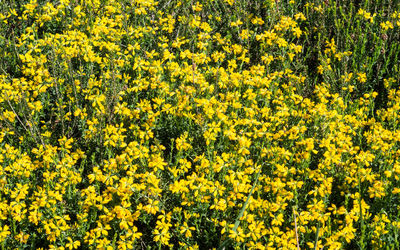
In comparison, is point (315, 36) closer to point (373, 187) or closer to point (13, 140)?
point (373, 187)

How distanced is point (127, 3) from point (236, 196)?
3365 mm

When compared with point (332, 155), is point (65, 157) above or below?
below

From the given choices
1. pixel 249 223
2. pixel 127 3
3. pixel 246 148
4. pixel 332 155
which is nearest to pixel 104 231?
pixel 249 223

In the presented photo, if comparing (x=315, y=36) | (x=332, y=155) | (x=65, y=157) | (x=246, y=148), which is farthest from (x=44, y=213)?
(x=315, y=36)

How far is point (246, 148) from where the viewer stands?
3.85 meters

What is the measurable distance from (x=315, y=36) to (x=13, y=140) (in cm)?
378

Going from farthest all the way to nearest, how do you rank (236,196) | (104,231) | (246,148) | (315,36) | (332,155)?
1. (315,36)
2. (246,148)
3. (332,155)
4. (236,196)
5. (104,231)

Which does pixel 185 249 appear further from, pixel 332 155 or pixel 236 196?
pixel 332 155

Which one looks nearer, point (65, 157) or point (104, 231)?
point (104, 231)

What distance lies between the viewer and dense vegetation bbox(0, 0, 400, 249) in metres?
3.28

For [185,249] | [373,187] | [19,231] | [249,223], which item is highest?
[373,187]

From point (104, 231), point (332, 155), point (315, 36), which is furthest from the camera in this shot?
point (315, 36)

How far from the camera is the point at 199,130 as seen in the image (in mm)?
4004

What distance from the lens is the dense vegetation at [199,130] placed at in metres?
3.28
